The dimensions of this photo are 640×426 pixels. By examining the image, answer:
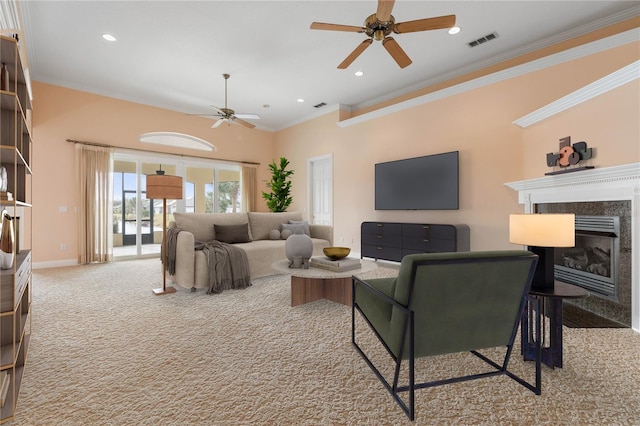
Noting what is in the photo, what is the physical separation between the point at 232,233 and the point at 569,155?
4.07 metres

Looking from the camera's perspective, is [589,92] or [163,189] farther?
[163,189]

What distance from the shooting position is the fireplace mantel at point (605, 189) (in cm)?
243

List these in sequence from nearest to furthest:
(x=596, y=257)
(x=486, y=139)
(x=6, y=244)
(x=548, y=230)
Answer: (x=6, y=244) → (x=548, y=230) → (x=596, y=257) → (x=486, y=139)

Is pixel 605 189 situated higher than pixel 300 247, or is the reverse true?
pixel 605 189

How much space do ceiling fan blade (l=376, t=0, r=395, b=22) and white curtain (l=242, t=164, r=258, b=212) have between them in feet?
18.1

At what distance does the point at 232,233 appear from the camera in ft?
14.3

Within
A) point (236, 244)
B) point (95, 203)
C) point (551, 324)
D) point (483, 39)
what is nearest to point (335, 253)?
point (551, 324)

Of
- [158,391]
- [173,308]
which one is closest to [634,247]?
[158,391]

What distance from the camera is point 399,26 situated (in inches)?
103

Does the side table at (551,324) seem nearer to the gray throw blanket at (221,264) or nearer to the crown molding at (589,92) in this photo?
the crown molding at (589,92)

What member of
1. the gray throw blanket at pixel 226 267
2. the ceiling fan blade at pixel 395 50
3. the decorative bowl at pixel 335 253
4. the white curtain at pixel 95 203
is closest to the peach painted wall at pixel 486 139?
the ceiling fan blade at pixel 395 50

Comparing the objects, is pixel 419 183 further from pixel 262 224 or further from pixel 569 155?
pixel 262 224

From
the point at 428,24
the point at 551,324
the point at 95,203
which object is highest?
the point at 428,24

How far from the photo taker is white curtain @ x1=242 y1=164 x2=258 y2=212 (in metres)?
7.52
